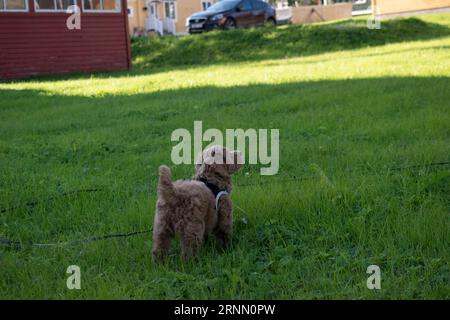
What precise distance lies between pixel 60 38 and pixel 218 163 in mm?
19830

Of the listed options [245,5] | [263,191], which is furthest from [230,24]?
[263,191]

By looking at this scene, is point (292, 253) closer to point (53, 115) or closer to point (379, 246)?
point (379, 246)

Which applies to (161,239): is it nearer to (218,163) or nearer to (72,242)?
(218,163)

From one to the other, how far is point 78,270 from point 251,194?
75.7 inches

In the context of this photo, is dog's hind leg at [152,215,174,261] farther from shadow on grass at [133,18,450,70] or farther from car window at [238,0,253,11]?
car window at [238,0,253,11]

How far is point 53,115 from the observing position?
10930mm

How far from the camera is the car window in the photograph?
97.0 ft

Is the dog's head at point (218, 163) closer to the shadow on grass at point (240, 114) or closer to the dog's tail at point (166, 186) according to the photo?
the dog's tail at point (166, 186)

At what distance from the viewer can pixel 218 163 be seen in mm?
4027

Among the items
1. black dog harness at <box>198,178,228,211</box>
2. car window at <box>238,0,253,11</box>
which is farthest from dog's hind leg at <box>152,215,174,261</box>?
car window at <box>238,0,253,11</box>

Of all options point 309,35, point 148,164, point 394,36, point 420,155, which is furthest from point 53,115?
point 394,36
